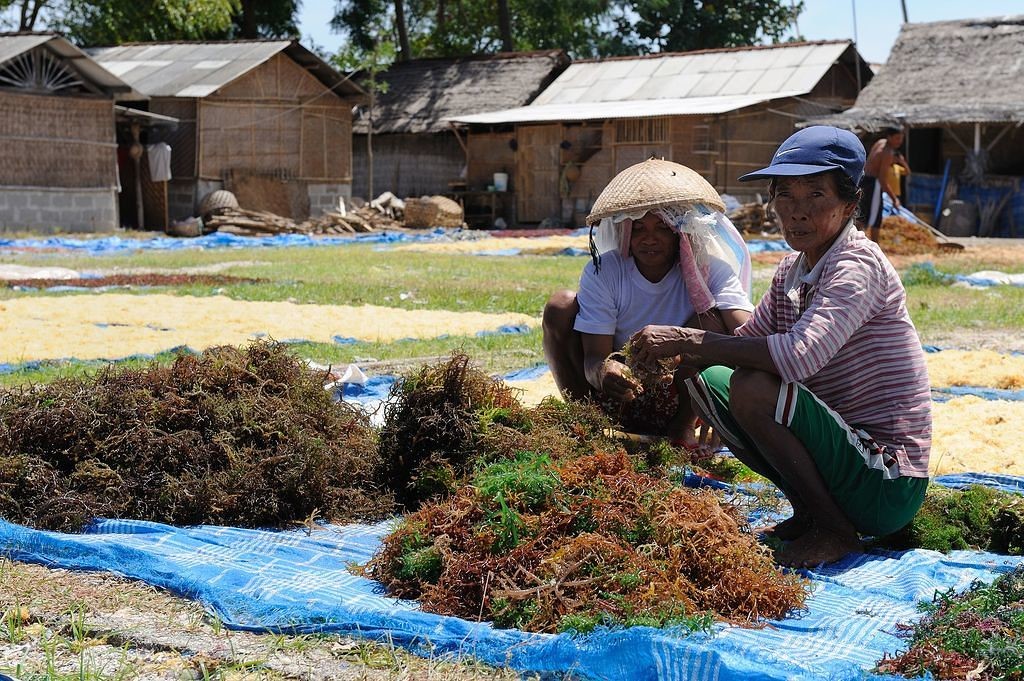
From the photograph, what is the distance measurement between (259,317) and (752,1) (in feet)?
111

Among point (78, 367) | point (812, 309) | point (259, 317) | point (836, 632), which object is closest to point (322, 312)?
point (259, 317)

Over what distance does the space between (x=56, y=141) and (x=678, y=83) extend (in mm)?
15104

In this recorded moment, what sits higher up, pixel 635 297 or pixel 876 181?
pixel 876 181

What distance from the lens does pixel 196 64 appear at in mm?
27344

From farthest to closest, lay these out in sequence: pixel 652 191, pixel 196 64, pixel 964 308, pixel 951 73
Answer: pixel 196 64 → pixel 951 73 → pixel 964 308 → pixel 652 191

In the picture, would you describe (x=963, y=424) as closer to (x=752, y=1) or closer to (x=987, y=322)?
(x=987, y=322)

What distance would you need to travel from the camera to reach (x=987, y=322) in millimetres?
9117

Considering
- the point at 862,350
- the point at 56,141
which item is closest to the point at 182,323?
the point at 862,350

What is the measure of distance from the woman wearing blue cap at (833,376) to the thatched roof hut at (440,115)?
27.1 m

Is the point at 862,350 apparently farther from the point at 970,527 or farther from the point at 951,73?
the point at 951,73

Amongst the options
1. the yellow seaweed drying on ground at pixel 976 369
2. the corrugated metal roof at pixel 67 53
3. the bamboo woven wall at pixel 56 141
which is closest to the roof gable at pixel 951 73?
the corrugated metal roof at pixel 67 53

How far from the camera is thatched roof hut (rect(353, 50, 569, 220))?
31328 mm

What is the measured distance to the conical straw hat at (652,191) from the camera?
14.9ft

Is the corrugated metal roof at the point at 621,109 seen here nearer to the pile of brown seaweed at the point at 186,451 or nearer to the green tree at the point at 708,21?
the green tree at the point at 708,21
